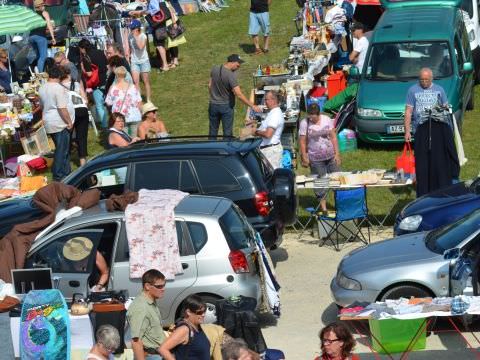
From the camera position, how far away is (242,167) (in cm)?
1394

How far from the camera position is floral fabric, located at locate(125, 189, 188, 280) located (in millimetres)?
12062

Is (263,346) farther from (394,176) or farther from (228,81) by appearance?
(228,81)

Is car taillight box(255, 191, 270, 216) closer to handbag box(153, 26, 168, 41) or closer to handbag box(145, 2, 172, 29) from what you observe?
handbag box(145, 2, 172, 29)

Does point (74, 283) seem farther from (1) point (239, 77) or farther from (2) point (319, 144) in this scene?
(1) point (239, 77)

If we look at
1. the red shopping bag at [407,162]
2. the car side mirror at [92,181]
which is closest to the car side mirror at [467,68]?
the red shopping bag at [407,162]

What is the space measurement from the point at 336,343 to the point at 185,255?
3461 mm

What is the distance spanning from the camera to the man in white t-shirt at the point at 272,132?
16.9 m

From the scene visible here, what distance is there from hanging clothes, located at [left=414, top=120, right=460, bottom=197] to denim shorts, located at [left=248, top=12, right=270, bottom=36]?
35.8ft

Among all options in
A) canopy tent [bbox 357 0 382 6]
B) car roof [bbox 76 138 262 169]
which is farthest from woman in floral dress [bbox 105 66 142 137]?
canopy tent [bbox 357 0 382 6]

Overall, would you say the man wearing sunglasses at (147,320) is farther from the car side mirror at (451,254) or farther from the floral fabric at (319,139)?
the floral fabric at (319,139)

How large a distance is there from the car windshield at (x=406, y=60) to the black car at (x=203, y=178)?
6.09 m

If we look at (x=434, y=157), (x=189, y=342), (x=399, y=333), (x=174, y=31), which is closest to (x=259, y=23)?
(x=174, y=31)

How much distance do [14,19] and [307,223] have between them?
8.31 meters

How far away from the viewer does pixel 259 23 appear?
26578 millimetres
